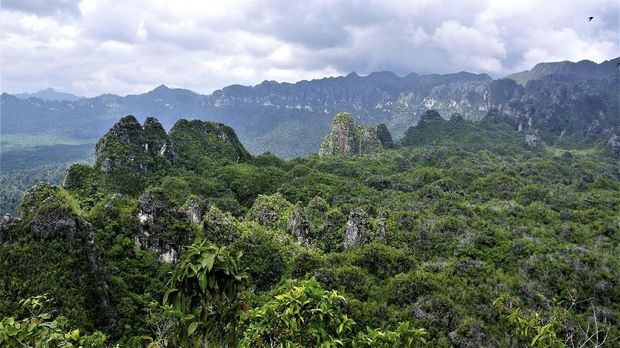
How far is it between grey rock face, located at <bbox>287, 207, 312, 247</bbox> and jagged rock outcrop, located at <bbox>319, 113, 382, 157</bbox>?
65917mm

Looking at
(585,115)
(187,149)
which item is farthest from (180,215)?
(585,115)

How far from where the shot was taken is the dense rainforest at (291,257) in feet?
28.8

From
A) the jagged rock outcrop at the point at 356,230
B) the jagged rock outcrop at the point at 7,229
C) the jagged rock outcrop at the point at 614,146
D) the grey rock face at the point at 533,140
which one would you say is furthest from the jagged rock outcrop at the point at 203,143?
the jagged rock outcrop at the point at 614,146

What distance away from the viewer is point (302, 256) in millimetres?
30625

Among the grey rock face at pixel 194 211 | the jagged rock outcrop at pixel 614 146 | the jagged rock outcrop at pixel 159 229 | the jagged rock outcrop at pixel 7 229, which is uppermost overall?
the jagged rock outcrop at pixel 7 229

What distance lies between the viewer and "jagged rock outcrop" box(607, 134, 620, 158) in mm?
113106

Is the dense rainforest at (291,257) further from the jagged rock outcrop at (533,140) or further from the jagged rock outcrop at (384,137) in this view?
the jagged rock outcrop at (533,140)

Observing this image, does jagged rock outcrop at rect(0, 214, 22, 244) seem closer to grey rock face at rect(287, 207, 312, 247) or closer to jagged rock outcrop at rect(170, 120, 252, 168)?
grey rock face at rect(287, 207, 312, 247)

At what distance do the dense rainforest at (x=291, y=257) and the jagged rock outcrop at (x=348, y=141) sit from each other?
36.9 metres

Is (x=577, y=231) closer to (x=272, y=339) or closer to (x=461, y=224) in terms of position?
(x=461, y=224)

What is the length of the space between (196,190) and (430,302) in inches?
1460

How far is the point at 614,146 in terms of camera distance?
376 ft

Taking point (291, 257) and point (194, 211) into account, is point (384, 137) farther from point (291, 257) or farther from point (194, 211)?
point (291, 257)

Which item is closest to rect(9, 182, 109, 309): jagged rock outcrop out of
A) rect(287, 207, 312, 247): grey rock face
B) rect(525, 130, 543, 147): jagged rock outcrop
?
rect(287, 207, 312, 247): grey rock face
